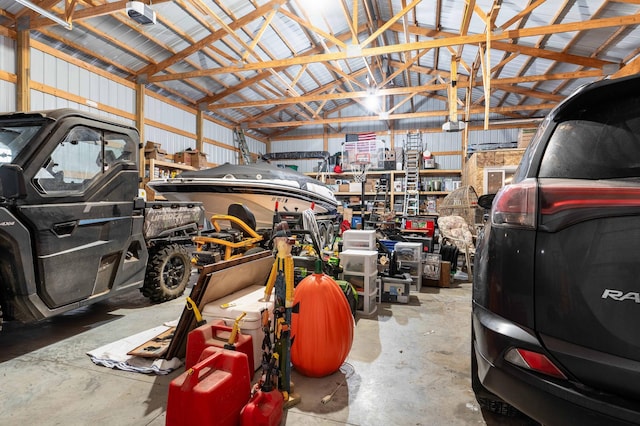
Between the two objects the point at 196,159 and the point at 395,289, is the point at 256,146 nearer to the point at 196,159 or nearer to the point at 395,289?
the point at 196,159

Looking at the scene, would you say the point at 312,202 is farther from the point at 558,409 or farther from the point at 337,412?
the point at 558,409

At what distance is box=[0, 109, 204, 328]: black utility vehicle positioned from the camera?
2.47 m

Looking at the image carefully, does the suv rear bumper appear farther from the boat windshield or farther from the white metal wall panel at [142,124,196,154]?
the white metal wall panel at [142,124,196,154]

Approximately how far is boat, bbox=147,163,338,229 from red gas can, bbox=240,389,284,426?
16.0 feet

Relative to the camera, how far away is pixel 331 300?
223cm

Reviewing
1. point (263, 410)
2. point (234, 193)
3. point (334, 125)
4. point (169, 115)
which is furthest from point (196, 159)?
point (263, 410)

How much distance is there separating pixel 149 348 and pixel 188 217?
2165 mm

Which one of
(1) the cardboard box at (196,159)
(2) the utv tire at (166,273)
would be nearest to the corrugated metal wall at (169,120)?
(1) the cardboard box at (196,159)

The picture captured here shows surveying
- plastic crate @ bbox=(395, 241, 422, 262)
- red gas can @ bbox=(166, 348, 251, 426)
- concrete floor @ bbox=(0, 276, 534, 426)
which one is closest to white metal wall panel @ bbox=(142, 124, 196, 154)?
concrete floor @ bbox=(0, 276, 534, 426)

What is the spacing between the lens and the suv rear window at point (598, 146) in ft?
3.50

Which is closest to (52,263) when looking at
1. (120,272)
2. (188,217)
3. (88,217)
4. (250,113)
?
(88,217)

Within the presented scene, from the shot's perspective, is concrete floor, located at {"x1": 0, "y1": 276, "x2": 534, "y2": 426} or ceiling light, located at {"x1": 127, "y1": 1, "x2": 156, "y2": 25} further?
ceiling light, located at {"x1": 127, "y1": 1, "x2": 156, "y2": 25}

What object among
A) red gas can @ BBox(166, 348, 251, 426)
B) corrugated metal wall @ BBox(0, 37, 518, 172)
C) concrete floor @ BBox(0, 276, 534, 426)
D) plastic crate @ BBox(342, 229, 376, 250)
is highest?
corrugated metal wall @ BBox(0, 37, 518, 172)

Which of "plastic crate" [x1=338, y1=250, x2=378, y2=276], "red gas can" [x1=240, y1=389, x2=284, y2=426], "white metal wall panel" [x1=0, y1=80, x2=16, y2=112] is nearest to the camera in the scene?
"red gas can" [x1=240, y1=389, x2=284, y2=426]
